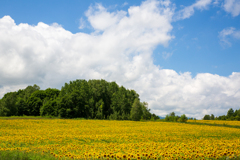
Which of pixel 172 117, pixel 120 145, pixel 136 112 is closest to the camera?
pixel 120 145

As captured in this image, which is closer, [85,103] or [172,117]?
[85,103]

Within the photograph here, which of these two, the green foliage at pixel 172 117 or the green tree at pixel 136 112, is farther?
the green foliage at pixel 172 117

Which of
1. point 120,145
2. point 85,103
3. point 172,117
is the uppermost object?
point 85,103

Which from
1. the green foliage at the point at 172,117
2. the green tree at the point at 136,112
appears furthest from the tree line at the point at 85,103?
the green foliage at the point at 172,117

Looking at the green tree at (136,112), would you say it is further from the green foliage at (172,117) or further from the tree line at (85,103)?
the green foliage at (172,117)

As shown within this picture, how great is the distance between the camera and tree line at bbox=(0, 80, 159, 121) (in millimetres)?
70663

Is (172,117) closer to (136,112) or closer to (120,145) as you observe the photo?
(136,112)

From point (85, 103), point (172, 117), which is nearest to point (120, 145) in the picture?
point (85, 103)

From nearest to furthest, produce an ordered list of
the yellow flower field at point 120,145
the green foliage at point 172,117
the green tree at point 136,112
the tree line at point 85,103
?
the yellow flower field at point 120,145 < the tree line at point 85,103 < the green tree at point 136,112 < the green foliage at point 172,117

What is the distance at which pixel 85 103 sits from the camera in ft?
254

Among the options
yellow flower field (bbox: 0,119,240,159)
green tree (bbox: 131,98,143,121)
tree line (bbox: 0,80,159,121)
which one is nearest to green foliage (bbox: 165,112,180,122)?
tree line (bbox: 0,80,159,121)

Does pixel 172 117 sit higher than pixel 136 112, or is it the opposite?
pixel 136 112

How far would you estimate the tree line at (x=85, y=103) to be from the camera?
2782 inches

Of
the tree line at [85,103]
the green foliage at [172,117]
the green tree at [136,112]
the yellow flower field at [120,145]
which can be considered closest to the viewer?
the yellow flower field at [120,145]
